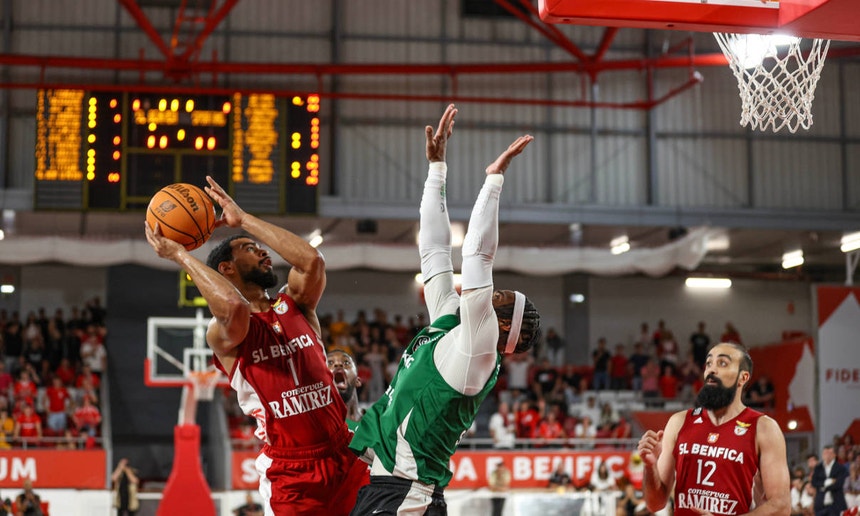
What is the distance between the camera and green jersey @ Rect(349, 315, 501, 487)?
4.76 m

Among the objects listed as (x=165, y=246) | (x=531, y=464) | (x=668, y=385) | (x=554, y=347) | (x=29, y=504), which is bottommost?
(x=29, y=504)

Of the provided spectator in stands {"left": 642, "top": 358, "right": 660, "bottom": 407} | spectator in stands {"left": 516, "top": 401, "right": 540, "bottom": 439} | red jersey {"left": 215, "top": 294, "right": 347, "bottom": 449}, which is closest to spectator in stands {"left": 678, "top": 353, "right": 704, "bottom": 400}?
spectator in stands {"left": 642, "top": 358, "right": 660, "bottom": 407}

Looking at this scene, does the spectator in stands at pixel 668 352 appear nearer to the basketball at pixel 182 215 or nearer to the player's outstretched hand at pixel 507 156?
the basketball at pixel 182 215

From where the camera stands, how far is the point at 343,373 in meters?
7.00

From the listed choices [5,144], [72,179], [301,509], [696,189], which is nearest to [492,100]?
[696,189]

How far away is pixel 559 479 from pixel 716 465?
13.2m

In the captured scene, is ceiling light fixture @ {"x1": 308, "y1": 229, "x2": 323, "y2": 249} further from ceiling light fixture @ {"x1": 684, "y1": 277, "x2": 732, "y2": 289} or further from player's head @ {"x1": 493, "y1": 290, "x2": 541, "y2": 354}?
player's head @ {"x1": 493, "y1": 290, "x2": 541, "y2": 354}

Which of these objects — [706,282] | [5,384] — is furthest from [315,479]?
[706,282]

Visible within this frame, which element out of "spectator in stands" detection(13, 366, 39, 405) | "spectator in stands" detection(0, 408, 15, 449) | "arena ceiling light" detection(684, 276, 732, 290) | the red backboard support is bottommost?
"spectator in stands" detection(0, 408, 15, 449)

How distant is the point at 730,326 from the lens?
91.2ft

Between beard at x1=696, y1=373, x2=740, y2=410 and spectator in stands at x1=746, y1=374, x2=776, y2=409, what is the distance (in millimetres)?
19090

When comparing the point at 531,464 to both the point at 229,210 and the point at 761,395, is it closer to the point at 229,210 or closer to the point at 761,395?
the point at 761,395

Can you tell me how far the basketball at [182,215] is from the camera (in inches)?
224

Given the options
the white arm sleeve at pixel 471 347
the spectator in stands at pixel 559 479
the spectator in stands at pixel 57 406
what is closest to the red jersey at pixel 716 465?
the white arm sleeve at pixel 471 347
